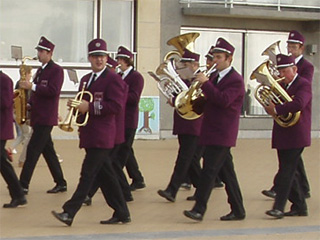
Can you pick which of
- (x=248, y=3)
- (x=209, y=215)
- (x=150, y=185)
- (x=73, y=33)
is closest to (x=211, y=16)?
(x=248, y=3)

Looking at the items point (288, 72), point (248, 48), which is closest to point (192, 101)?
point (288, 72)

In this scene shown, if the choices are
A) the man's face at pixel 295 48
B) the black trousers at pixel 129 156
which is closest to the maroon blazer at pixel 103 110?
the black trousers at pixel 129 156

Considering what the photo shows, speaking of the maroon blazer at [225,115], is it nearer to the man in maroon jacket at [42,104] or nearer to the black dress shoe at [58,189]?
the man in maroon jacket at [42,104]

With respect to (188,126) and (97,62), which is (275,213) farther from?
(97,62)

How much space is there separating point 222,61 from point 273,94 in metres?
0.79

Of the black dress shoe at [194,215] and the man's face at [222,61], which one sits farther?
the man's face at [222,61]

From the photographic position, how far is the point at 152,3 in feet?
65.9

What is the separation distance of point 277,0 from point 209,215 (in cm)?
1281

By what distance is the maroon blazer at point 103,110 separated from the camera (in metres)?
8.56

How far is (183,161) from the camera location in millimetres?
10414

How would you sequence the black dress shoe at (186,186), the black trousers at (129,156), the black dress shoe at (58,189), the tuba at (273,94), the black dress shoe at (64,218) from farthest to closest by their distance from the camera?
the black dress shoe at (186,186), the black dress shoe at (58,189), the black trousers at (129,156), the tuba at (273,94), the black dress shoe at (64,218)

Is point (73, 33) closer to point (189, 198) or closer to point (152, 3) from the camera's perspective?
point (152, 3)

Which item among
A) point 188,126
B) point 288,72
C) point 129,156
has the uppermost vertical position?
point 288,72

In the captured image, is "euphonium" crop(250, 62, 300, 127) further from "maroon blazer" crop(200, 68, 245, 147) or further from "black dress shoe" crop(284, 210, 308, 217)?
"black dress shoe" crop(284, 210, 308, 217)
